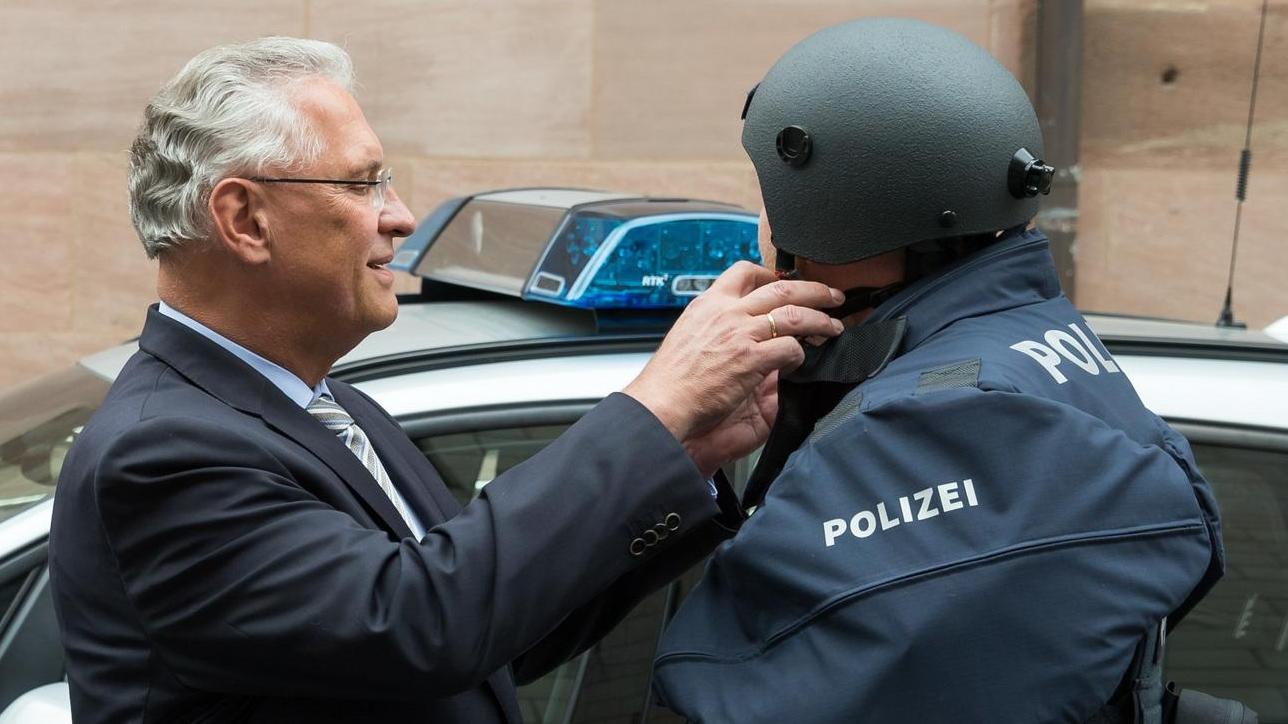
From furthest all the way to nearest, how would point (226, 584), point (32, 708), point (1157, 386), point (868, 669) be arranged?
point (1157, 386) → point (32, 708) → point (226, 584) → point (868, 669)

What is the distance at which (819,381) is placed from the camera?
1.81 meters

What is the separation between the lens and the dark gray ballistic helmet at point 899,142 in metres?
1.75

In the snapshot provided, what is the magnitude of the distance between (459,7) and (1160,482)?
17.9 feet

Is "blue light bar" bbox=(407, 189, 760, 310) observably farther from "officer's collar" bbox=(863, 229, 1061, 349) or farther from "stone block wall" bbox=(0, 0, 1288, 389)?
"stone block wall" bbox=(0, 0, 1288, 389)

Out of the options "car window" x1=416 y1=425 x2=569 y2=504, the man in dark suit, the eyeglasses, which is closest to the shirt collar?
the man in dark suit

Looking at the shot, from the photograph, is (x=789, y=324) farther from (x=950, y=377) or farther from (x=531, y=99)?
(x=531, y=99)

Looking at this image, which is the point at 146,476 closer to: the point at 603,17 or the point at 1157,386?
the point at 1157,386

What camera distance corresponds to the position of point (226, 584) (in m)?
1.58

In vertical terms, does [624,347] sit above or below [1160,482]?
below

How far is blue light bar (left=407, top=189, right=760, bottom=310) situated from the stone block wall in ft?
11.4

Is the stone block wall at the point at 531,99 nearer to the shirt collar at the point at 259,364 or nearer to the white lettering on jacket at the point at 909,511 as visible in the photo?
the shirt collar at the point at 259,364

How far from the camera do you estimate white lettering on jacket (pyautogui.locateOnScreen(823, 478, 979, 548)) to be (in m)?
1.46

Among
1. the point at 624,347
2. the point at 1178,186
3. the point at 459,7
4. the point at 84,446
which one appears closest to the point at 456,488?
the point at 624,347

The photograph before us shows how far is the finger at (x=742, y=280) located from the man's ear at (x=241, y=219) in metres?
0.54
